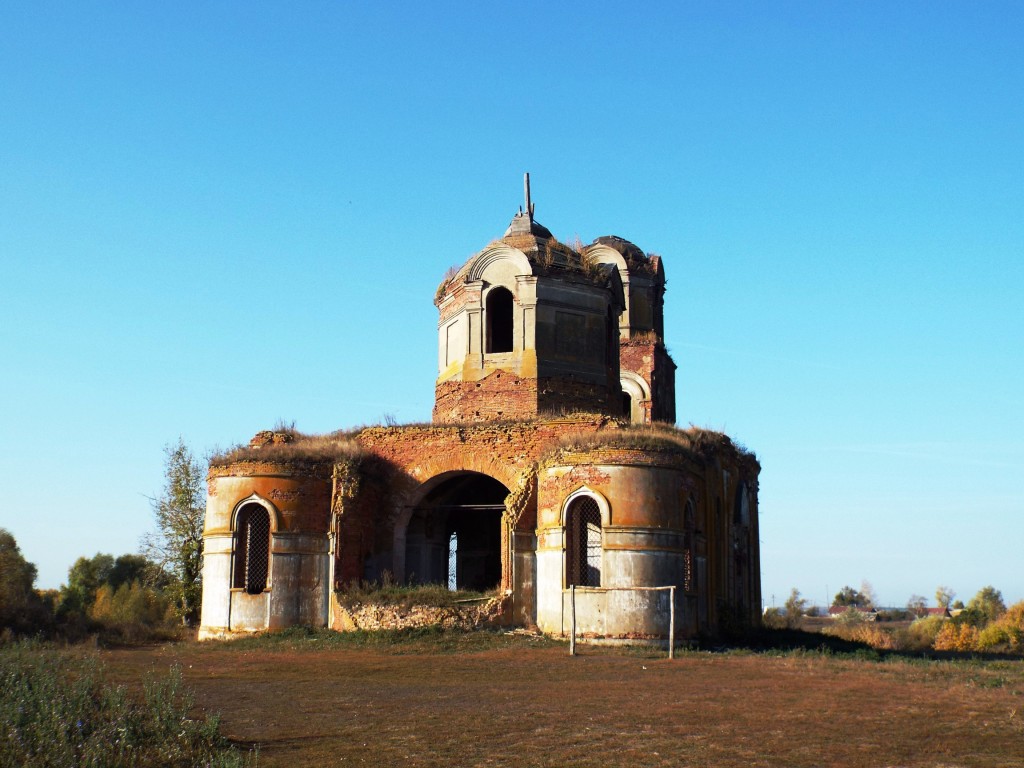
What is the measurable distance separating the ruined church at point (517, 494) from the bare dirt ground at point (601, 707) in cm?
208

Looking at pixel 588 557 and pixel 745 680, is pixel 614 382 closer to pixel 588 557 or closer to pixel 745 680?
pixel 588 557

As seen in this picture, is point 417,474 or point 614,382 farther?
point 614,382

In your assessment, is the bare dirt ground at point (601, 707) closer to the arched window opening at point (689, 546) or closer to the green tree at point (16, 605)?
the arched window opening at point (689, 546)

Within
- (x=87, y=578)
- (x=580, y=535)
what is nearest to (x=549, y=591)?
(x=580, y=535)

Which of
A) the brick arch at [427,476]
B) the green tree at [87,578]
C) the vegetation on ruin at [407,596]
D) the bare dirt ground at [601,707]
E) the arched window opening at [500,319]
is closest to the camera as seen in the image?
the bare dirt ground at [601,707]

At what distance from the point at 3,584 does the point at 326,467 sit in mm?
11322

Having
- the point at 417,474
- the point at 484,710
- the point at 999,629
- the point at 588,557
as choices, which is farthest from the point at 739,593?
the point at 999,629

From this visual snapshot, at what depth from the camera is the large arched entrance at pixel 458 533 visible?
2569cm

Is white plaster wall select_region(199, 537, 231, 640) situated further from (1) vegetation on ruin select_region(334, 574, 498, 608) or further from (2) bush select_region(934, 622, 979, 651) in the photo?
(2) bush select_region(934, 622, 979, 651)

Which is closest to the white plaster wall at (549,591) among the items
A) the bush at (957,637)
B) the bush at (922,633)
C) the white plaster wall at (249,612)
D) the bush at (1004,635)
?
the white plaster wall at (249,612)

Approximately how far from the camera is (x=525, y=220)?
27734mm

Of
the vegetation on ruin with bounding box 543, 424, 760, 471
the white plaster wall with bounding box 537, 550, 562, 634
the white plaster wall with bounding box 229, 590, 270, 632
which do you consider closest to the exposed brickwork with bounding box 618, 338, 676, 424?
the vegetation on ruin with bounding box 543, 424, 760, 471

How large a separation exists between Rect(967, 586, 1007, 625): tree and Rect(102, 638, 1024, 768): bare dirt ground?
3440 cm

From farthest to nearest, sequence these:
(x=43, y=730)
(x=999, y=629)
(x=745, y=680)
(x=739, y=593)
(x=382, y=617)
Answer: (x=999, y=629)
(x=739, y=593)
(x=382, y=617)
(x=745, y=680)
(x=43, y=730)
